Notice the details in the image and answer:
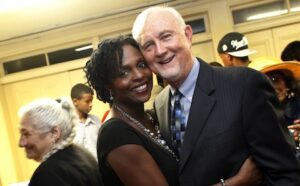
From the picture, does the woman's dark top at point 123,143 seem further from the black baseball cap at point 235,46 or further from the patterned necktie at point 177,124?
the black baseball cap at point 235,46

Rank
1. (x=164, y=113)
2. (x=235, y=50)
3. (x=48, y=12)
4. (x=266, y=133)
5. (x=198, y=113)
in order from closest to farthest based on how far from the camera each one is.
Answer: (x=266, y=133), (x=198, y=113), (x=164, y=113), (x=235, y=50), (x=48, y=12)

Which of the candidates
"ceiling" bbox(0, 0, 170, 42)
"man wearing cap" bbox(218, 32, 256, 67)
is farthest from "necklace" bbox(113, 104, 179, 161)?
"ceiling" bbox(0, 0, 170, 42)

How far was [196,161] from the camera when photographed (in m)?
1.54

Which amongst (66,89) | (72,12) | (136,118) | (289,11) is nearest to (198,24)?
(289,11)

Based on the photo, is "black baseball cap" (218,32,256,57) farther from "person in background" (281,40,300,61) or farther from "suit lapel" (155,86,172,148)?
"suit lapel" (155,86,172,148)

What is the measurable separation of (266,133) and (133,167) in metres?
0.51

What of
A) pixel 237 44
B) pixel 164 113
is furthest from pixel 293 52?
pixel 164 113

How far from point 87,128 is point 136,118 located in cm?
293

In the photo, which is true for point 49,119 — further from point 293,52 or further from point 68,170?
point 293,52

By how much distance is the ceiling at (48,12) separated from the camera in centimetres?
509

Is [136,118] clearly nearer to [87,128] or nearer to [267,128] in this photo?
[267,128]

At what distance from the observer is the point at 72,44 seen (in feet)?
22.2

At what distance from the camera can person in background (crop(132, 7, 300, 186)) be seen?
4.82ft

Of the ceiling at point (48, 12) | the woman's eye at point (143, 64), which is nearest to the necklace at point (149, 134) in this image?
the woman's eye at point (143, 64)
